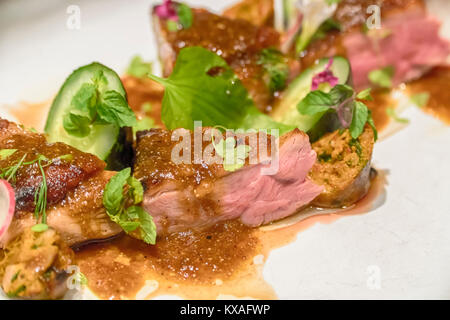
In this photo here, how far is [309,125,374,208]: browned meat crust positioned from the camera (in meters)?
3.56

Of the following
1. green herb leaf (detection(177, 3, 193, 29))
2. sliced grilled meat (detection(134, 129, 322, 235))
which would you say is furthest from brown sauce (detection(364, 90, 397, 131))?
green herb leaf (detection(177, 3, 193, 29))

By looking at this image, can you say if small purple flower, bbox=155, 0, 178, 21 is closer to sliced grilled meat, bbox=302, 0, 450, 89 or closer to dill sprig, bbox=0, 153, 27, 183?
sliced grilled meat, bbox=302, 0, 450, 89

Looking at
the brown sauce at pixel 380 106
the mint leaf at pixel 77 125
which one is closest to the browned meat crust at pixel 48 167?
the mint leaf at pixel 77 125

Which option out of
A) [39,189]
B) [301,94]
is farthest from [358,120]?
[39,189]

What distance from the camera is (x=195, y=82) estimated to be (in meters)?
3.73

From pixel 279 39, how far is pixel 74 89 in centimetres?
170

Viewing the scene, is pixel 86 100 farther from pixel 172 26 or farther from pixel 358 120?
pixel 358 120

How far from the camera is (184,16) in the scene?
4.41 meters

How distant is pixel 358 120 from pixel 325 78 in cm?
44

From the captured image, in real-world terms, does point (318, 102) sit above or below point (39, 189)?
above

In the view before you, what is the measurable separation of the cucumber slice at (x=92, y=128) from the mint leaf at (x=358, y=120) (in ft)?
5.02
